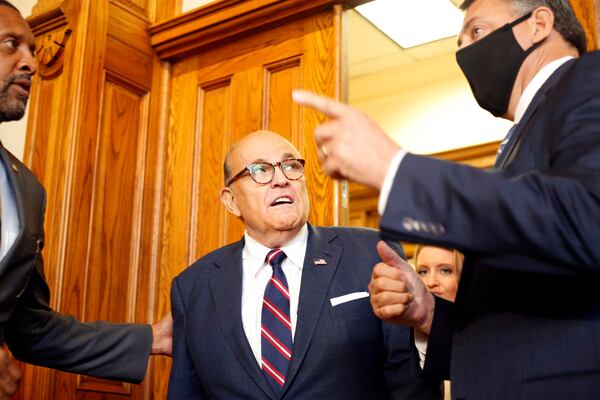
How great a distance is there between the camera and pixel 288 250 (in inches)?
104

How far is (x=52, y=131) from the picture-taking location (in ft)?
12.0

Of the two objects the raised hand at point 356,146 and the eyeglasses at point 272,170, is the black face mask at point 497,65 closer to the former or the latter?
the raised hand at point 356,146

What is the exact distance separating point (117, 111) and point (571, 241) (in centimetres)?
302

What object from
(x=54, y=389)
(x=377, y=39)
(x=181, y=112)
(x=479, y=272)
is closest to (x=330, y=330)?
(x=479, y=272)

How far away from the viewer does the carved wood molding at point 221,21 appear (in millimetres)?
3557

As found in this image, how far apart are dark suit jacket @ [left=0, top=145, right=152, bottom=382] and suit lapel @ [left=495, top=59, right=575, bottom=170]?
1.51 m

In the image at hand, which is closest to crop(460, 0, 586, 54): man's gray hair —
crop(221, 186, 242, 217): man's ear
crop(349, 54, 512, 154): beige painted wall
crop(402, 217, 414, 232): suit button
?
crop(402, 217, 414, 232): suit button

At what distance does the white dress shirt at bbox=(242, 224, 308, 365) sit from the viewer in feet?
8.07

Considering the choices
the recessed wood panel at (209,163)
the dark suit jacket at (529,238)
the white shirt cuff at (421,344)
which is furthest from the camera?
the recessed wood panel at (209,163)

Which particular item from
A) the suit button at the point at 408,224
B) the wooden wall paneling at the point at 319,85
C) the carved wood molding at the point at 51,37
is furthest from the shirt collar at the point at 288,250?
the carved wood molding at the point at 51,37

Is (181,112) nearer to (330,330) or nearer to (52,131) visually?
(52,131)

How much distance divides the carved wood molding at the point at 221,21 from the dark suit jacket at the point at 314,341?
138cm

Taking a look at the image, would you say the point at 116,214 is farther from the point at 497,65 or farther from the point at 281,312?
the point at 497,65

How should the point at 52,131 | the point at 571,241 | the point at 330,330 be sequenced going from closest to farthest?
the point at 571,241, the point at 330,330, the point at 52,131
